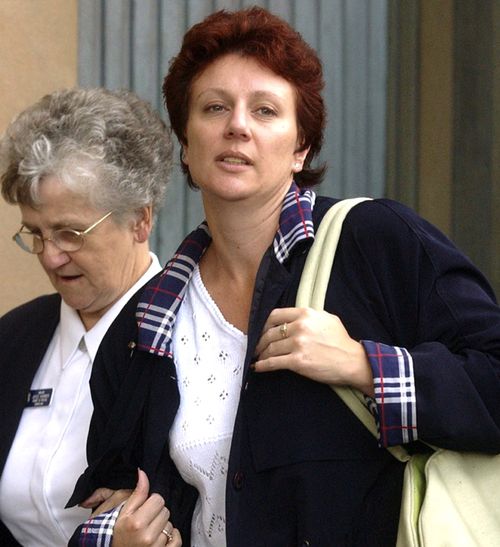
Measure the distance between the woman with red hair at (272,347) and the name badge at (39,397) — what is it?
0.57 meters

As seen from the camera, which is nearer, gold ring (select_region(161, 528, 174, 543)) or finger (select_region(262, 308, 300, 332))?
finger (select_region(262, 308, 300, 332))

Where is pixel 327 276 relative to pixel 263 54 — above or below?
below

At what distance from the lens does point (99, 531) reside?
3043mm

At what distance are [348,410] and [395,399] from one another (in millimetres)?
155

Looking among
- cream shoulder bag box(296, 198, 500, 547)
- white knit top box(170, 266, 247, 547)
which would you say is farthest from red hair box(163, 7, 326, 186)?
cream shoulder bag box(296, 198, 500, 547)

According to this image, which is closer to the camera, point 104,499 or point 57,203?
point 104,499

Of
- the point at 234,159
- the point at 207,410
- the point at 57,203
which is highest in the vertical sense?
the point at 234,159

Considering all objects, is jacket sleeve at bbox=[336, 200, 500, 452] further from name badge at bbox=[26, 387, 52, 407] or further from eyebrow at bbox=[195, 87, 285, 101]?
name badge at bbox=[26, 387, 52, 407]

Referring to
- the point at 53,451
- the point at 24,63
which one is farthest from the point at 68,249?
the point at 24,63

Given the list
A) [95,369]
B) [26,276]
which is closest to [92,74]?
[26,276]

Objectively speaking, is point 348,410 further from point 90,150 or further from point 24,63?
point 24,63

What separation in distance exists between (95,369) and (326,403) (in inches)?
29.7

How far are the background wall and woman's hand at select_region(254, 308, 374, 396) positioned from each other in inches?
107

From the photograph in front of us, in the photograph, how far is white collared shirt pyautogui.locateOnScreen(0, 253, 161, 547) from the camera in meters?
3.60
